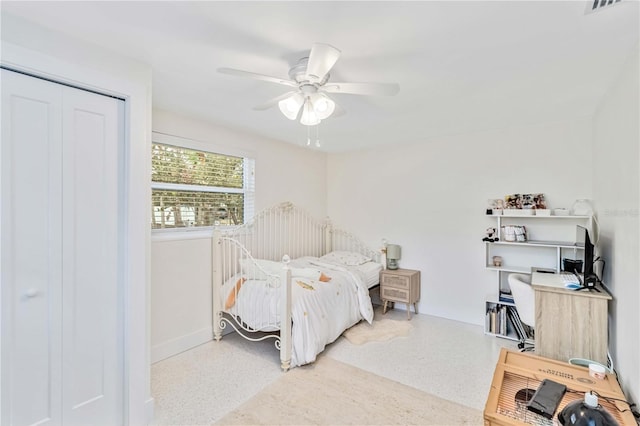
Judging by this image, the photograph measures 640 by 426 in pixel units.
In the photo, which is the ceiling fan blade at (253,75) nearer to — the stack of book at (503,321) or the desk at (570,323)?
the desk at (570,323)

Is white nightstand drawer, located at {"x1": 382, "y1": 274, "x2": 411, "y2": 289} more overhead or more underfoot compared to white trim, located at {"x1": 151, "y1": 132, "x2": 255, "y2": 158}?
more underfoot

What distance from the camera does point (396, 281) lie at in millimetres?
3980

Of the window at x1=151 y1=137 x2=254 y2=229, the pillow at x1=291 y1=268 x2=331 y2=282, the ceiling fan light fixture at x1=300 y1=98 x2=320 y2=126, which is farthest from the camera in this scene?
the pillow at x1=291 y1=268 x2=331 y2=282

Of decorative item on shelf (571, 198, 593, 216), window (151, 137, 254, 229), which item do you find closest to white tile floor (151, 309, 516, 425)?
window (151, 137, 254, 229)

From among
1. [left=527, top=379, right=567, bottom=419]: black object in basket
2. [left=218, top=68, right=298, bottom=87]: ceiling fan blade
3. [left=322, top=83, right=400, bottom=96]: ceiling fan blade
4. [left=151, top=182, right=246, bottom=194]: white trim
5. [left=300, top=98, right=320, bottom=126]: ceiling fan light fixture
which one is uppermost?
[left=218, top=68, right=298, bottom=87]: ceiling fan blade

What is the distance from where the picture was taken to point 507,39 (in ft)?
5.45

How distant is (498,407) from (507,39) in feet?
5.95

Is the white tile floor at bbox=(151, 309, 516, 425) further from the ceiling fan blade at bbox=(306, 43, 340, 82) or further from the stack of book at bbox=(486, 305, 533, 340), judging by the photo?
the ceiling fan blade at bbox=(306, 43, 340, 82)

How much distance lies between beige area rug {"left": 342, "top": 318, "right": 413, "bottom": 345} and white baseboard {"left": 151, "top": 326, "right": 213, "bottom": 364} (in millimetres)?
1476

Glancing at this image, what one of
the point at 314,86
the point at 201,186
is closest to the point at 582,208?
the point at 314,86

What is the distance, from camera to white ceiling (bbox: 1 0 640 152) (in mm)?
1438

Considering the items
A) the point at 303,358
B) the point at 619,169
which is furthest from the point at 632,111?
the point at 303,358

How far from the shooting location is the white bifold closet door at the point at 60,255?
1554 mm

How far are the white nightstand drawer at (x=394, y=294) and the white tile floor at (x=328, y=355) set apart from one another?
45 centimetres
